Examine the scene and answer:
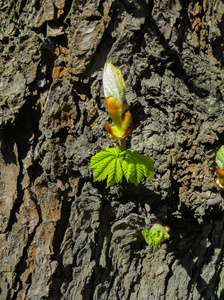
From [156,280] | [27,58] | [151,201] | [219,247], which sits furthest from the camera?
[219,247]

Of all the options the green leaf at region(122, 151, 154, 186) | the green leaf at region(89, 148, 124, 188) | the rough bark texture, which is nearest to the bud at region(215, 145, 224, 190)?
the rough bark texture

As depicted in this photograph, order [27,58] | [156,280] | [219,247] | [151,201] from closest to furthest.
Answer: [27,58]
[151,201]
[156,280]
[219,247]

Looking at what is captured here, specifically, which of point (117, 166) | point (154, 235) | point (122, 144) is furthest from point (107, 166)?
point (154, 235)

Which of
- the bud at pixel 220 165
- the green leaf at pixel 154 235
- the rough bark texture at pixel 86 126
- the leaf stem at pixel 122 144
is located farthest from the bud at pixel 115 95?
the green leaf at pixel 154 235

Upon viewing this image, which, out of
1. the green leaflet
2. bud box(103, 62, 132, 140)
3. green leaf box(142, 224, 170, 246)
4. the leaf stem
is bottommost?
green leaf box(142, 224, 170, 246)

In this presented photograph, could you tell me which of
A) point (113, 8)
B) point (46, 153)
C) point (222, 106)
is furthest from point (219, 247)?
point (113, 8)

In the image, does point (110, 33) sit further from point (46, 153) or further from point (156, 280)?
point (156, 280)

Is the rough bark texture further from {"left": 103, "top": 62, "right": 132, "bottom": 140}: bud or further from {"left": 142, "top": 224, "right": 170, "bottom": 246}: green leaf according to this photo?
{"left": 103, "top": 62, "right": 132, "bottom": 140}: bud

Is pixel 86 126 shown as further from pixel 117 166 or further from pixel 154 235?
pixel 154 235

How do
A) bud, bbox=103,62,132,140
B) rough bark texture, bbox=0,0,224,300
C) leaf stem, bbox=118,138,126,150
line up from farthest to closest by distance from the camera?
1. rough bark texture, bbox=0,0,224,300
2. leaf stem, bbox=118,138,126,150
3. bud, bbox=103,62,132,140

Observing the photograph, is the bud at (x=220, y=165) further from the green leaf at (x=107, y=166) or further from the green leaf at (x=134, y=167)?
the green leaf at (x=107, y=166)
